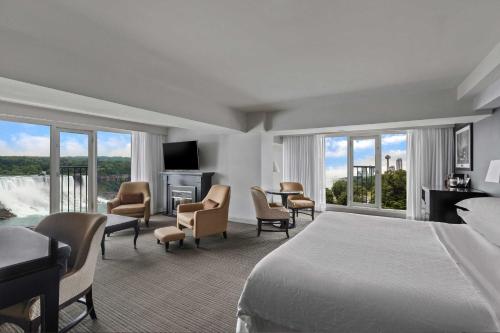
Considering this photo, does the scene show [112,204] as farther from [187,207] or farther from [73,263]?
[73,263]

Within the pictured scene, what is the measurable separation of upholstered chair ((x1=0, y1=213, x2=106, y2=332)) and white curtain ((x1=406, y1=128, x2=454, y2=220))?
6.10m

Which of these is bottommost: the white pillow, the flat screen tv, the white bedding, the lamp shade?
the white bedding

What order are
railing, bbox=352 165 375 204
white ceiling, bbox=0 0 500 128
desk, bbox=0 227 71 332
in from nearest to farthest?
desk, bbox=0 227 71 332
white ceiling, bbox=0 0 500 128
railing, bbox=352 165 375 204

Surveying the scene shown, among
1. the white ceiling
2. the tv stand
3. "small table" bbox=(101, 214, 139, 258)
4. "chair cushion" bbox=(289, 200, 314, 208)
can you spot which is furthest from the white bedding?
the tv stand

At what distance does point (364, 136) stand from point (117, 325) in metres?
6.23

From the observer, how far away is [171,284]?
263cm

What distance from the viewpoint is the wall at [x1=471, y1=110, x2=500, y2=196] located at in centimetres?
307

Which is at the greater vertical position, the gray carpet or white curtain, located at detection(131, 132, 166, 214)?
white curtain, located at detection(131, 132, 166, 214)

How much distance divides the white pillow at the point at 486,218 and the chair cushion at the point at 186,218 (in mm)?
3513

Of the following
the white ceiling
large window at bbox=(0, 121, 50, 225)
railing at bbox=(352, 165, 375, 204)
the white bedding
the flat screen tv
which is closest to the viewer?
the white bedding

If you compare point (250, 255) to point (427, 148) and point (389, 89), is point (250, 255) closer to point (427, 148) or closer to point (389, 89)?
point (389, 89)

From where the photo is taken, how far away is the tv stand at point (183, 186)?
577 cm

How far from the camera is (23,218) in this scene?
14.5ft

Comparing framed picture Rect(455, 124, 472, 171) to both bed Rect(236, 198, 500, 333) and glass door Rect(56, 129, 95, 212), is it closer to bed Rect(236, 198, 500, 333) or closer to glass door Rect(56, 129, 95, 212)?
bed Rect(236, 198, 500, 333)
